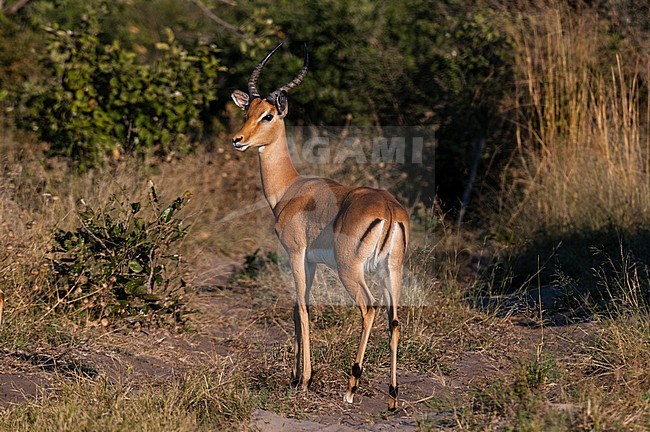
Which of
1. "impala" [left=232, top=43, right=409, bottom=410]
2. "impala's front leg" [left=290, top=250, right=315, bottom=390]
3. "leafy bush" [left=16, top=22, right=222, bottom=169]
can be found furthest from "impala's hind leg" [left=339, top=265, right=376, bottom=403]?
"leafy bush" [left=16, top=22, right=222, bottom=169]

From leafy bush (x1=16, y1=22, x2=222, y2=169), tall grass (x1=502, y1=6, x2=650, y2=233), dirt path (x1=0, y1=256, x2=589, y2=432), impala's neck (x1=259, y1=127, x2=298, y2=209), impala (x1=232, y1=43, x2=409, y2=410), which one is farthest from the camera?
leafy bush (x1=16, y1=22, x2=222, y2=169)

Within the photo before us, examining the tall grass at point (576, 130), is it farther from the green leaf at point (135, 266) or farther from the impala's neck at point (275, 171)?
the green leaf at point (135, 266)

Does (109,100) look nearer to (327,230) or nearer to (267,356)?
(267,356)

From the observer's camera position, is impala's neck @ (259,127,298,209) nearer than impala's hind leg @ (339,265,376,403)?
No

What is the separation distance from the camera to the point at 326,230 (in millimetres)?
4594

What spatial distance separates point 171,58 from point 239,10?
274cm

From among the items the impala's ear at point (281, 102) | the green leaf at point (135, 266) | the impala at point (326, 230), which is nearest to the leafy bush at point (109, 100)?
the green leaf at point (135, 266)

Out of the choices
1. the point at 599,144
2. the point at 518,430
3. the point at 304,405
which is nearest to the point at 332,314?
the point at 304,405

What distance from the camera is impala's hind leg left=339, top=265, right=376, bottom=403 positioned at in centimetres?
435

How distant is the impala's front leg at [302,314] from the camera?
454 centimetres

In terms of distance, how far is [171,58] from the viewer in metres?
8.35

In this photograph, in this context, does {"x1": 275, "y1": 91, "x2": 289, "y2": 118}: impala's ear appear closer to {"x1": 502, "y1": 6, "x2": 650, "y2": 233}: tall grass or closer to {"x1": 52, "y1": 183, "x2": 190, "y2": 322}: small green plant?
{"x1": 52, "y1": 183, "x2": 190, "y2": 322}: small green plant

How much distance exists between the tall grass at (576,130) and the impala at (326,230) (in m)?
3.06

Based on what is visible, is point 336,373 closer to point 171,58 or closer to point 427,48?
point 171,58
